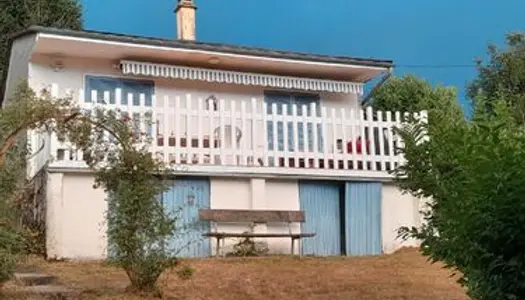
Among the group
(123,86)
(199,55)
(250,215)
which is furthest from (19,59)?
(250,215)

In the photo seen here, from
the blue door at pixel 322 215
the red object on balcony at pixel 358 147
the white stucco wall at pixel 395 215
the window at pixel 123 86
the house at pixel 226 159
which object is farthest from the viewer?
the window at pixel 123 86

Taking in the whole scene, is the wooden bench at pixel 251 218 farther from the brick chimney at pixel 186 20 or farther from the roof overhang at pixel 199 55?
the brick chimney at pixel 186 20

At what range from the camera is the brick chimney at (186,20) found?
22.4m

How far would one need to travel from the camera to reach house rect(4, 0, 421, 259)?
48.3 ft

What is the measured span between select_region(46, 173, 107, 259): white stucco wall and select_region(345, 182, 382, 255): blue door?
15.9 ft

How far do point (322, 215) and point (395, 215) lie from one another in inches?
60.7

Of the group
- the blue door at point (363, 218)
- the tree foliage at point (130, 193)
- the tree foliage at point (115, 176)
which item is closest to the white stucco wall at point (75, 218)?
the tree foliage at point (115, 176)

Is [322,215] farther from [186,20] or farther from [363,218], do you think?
[186,20]

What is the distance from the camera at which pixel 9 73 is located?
2186 centimetres

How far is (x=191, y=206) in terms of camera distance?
50.3ft

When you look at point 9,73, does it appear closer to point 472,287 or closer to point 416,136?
point 416,136

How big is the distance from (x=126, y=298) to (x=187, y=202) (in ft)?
17.0

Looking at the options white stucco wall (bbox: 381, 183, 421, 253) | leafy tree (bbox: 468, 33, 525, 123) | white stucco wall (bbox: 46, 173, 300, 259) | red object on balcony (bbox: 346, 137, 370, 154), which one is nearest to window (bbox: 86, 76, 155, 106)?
white stucco wall (bbox: 46, 173, 300, 259)

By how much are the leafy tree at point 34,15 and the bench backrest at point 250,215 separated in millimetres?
16920
